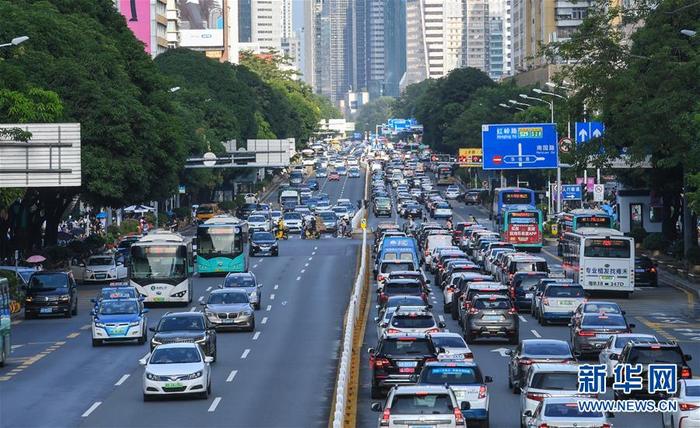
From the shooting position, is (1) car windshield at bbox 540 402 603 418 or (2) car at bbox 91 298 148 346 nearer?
(1) car windshield at bbox 540 402 603 418

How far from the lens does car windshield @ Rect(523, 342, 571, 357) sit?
35.8 m

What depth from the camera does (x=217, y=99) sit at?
164 m

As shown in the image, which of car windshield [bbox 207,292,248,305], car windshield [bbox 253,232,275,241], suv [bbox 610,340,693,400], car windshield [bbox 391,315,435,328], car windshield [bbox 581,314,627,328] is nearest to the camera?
suv [bbox 610,340,693,400]

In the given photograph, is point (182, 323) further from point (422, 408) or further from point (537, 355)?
point (422, 408)

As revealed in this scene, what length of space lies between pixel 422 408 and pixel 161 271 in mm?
37211

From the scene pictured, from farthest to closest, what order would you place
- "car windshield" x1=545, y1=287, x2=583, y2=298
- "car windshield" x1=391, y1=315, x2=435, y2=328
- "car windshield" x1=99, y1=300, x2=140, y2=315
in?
1. "car windshield" x1=545, y1=287, x2=583, y2=298
2. "car windshield" x1=99, y1=300, x2=140, y2=315
3. "car windshield" x1=391, y1=315, x2=435, y2=328

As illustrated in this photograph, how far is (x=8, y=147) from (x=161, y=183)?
35.0 metres

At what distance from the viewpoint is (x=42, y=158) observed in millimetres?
56219

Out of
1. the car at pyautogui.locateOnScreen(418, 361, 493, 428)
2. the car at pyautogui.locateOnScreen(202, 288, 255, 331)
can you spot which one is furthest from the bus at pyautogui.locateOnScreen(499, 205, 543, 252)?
the car at pyautogui.locateOnScreen(418, 361, 493, 428)

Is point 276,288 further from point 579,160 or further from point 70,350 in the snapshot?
point 70,350

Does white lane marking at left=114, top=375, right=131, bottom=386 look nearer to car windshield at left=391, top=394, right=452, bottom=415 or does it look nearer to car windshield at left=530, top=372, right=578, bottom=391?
car windshield at left=530, top=372, right=578, bottom=391

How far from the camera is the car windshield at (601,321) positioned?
1736 inches

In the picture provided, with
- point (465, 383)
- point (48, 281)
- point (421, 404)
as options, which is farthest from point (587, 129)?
point (421, 404)

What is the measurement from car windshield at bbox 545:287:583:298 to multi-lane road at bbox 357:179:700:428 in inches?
43.7
